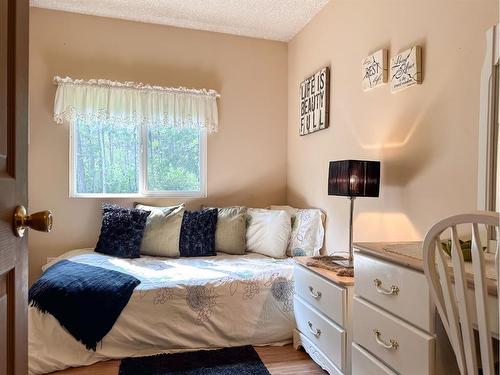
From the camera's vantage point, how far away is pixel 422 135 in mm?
1890

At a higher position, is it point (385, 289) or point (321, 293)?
point (385, 289)

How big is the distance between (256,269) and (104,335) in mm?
1042

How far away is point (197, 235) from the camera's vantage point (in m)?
3.02

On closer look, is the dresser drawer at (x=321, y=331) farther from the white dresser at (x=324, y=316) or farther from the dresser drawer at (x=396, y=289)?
the dresser drawer at (x=396, y=289)

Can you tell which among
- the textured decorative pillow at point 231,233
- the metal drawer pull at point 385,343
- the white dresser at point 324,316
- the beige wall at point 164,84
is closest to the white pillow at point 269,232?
the textured decorative pillow at point 231,233

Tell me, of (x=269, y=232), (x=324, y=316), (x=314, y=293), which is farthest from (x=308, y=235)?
(x=324, y=316)

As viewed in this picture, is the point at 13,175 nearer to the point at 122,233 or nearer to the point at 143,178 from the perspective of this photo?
the point at 122,233

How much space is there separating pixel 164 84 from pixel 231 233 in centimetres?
151

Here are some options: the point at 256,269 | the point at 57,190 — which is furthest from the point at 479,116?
the point at 57,190

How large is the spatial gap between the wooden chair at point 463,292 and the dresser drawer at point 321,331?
38.4 inches

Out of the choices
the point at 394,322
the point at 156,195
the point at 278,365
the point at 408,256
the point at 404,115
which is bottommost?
the point at 278,365

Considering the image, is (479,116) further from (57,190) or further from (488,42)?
(57,190)

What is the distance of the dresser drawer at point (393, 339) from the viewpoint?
1201 millimetres

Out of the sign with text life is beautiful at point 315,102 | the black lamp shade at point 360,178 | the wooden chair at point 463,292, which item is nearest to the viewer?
the wooden chair at point 463,292
